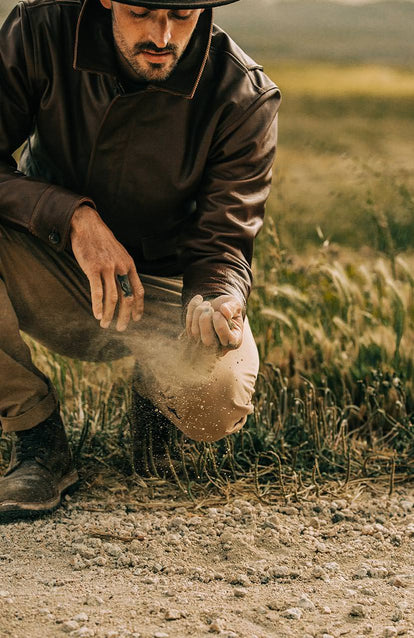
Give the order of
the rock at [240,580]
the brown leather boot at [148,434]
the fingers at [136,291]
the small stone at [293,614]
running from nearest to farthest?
the small stone at [293,614]
the rock at [240,580]
the fingers at [136,291]
the brown leather boot at [148,434]

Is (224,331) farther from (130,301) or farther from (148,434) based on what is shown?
(148,434)

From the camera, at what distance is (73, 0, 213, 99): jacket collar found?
9.36 feet

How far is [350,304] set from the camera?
3844 mm

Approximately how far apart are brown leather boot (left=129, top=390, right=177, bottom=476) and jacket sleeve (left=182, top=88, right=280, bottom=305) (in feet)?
1.60

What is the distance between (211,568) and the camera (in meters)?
2.65

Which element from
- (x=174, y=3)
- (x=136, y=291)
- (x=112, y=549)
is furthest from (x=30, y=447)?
(x=174, y=3)

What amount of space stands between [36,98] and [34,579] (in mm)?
1555

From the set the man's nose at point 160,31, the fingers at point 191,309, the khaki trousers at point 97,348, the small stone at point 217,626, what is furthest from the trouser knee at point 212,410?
the man's nose at point 160,31

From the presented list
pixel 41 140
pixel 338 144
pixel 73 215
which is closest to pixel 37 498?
pixel 73 215

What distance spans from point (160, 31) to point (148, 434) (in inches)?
54.8

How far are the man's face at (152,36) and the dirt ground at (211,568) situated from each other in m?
1.43

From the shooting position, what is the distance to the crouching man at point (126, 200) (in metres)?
2.87

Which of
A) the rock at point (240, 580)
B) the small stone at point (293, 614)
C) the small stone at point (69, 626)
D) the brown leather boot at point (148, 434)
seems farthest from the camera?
the brown leather boot at point (148, 434)

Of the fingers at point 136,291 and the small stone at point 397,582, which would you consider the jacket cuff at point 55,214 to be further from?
the small stone at point 397,582
